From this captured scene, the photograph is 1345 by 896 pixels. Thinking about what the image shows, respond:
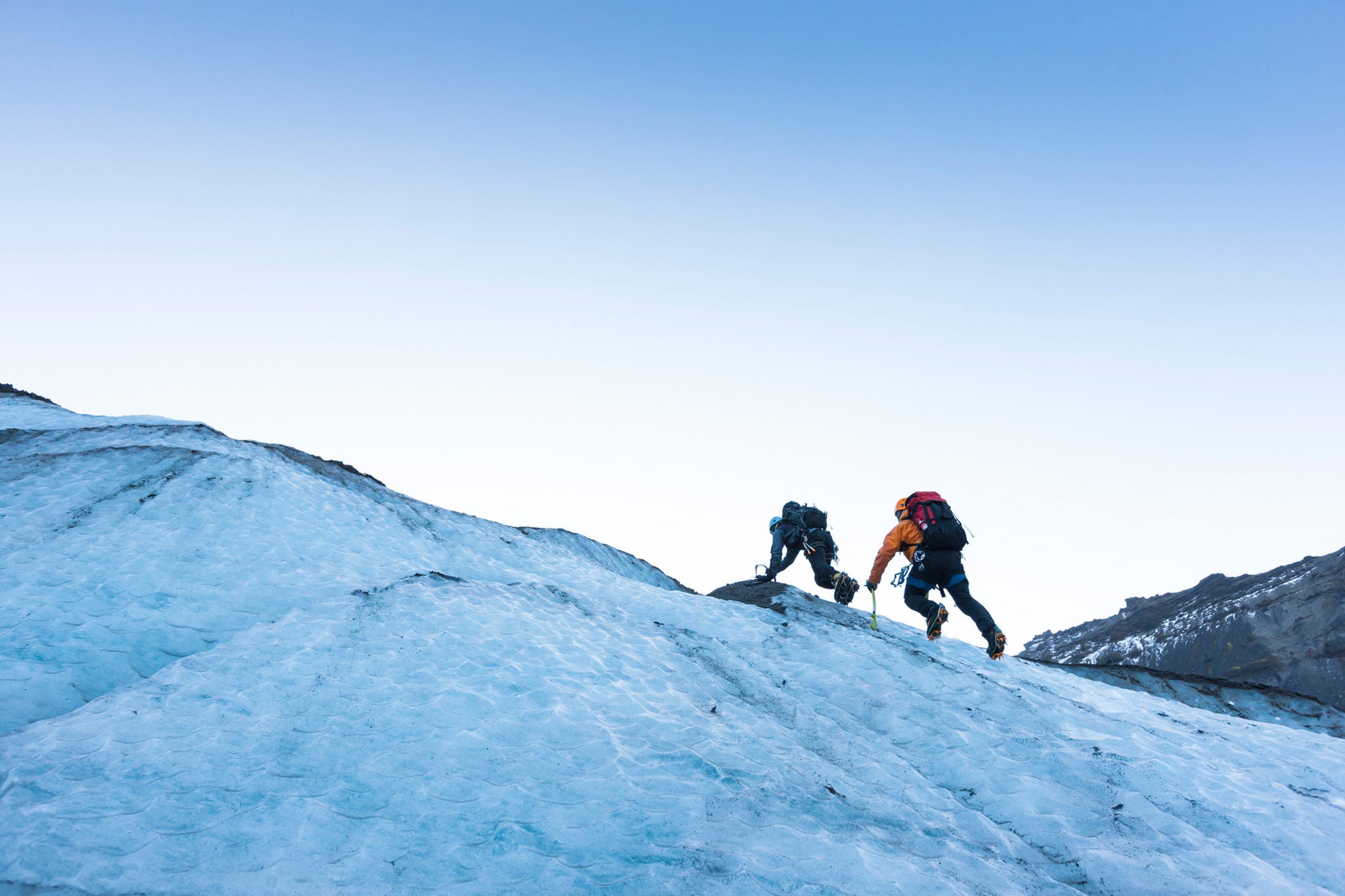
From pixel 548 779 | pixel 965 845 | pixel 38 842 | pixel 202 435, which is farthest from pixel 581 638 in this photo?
pixel 202 435

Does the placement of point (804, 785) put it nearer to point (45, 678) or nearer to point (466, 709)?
point (466, 709)

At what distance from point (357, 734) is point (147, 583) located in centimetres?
417

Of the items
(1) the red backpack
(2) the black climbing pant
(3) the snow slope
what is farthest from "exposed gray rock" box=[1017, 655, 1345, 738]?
(1) the red backpack

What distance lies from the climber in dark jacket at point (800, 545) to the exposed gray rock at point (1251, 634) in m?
9.46

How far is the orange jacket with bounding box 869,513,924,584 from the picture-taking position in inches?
443

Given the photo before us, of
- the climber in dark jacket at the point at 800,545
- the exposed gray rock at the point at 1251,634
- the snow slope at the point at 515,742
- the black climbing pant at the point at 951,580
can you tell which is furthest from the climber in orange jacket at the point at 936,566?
the exposed gray rock at the point at 1251,634

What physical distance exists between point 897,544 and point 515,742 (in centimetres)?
704

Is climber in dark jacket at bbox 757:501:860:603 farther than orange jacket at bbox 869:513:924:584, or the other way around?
climber in dark jacket at bbox 757:501:860:603

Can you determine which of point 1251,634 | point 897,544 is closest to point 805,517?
point 897,544

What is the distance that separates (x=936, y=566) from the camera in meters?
10.9

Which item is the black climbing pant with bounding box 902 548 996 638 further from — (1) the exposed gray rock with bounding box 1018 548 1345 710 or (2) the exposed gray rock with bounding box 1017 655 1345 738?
(1) the exposed gray rock with bounding box 1018 548 1345 710

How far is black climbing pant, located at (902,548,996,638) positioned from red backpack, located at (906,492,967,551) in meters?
0.11

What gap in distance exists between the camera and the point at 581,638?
28.5 ft

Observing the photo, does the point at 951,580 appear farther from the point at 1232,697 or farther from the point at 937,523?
the point at 1232,697
